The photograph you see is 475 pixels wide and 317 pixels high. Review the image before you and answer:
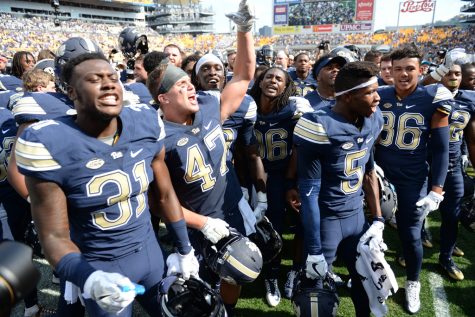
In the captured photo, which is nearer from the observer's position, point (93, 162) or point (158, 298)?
point (93, 162)

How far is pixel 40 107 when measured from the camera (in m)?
2.46

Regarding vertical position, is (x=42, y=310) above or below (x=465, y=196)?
below

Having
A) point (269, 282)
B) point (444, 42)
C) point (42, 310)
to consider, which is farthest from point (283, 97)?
point (444, 42)

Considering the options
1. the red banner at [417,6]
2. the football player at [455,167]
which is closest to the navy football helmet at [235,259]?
the football player at [455,167]

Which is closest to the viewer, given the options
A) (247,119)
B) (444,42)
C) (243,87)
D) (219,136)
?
(219,136)

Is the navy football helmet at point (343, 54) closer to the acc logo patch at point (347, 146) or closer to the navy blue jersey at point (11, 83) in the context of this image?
the acc logo patch at point (347, 146)

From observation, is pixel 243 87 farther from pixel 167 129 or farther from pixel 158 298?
pixel 158 298

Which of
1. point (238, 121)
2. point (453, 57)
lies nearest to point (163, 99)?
point (238, 121)

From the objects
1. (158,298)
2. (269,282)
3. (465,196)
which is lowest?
(269,282)

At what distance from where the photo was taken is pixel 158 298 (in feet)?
6.70

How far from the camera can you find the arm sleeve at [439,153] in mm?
2982

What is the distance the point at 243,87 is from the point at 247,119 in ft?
1.20

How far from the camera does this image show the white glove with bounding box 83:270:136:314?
1.57m

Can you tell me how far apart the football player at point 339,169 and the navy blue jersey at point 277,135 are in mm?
845
